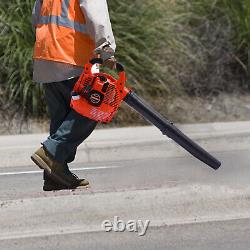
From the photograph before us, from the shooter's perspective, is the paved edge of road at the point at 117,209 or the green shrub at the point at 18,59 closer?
the paved edge of road at the point at 117,209

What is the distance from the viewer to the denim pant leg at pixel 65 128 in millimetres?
4281

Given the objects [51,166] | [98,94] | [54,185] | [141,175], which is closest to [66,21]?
[98,94]

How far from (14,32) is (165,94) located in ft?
6.74

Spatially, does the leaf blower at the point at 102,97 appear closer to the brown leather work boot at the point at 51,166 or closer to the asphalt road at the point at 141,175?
the brown leather work boot at the point at 51,166

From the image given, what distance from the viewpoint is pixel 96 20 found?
13.0 feet

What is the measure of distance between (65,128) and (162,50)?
4745mm

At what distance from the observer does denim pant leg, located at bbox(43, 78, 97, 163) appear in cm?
428

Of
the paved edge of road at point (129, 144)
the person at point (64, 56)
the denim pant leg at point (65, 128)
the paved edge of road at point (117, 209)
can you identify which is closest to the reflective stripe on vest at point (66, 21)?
the person at point (64, 56)

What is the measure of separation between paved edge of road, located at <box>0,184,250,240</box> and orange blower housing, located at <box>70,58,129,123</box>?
2.86 ft

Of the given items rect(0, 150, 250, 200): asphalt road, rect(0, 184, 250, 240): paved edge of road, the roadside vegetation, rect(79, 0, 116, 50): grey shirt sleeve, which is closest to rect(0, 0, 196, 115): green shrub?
the roadside vegetation

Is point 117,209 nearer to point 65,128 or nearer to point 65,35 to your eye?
point 65,128

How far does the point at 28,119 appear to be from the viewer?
8.09 meters

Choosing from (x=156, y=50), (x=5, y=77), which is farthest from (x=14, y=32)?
(x=156, y=50)

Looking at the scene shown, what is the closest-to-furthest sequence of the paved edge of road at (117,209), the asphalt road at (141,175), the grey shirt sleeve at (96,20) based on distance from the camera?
the grey shirt sleeve at (96,20) < the paved edge of road at (117,209) < the asphalt road at (141,175)
